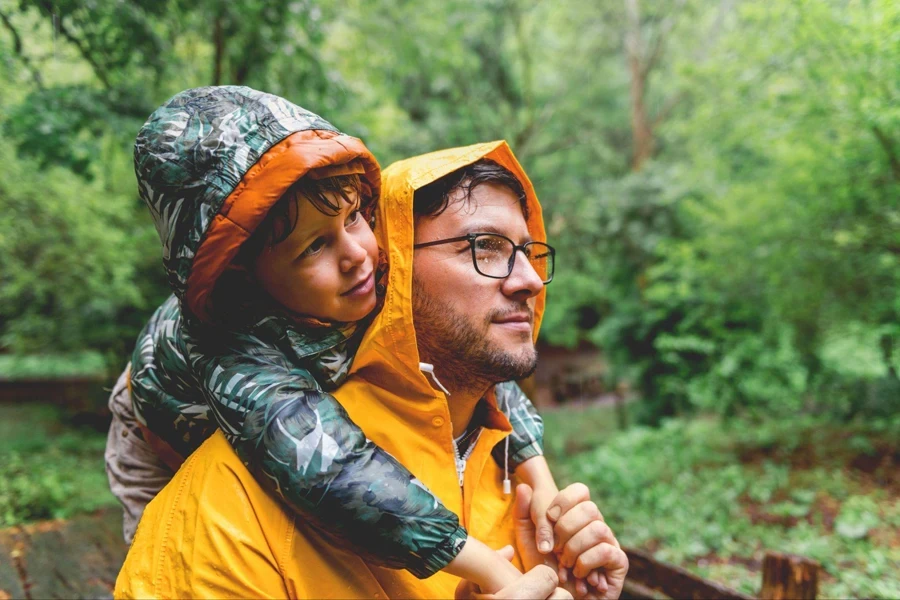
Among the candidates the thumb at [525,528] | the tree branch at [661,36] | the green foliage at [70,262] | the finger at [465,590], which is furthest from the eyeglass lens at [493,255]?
the tree branch at [661,36]

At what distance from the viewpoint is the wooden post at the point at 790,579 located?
Result: 2.60 m

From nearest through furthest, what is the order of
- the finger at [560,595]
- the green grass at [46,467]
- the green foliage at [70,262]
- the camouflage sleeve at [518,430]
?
1. the finger at [560,595]
2. the camouflage sleeve at [518,430]
3. the green grass at [46,467]
4. the green foliage at [70,262]

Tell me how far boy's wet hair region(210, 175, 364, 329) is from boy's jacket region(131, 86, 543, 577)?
0.04m

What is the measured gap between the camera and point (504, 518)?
5.66ft

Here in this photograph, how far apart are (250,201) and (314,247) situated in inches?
8.8

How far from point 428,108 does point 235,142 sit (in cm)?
1041

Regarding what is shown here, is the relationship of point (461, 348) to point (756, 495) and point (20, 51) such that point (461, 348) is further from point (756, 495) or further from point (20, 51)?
point (756, 495)

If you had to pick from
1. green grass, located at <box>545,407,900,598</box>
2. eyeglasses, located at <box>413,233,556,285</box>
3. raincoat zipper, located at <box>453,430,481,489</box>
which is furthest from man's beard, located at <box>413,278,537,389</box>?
green grass, located at <box>545,407,900,598</box>

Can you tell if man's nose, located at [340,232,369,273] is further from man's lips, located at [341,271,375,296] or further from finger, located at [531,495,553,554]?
finger, located at [531,495,553,554]

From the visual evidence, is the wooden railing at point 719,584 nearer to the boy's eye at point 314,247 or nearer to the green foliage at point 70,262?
the boy's eye at point 314,247

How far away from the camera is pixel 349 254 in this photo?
4.50 ft

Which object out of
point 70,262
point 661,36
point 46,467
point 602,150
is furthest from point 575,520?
point 661,36

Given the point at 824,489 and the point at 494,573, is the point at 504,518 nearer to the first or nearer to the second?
the point at 494,573

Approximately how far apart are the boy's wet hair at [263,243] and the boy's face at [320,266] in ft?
0.03
